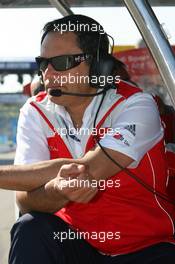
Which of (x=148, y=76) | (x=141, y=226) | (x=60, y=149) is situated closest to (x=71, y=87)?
(x=60, y=149)

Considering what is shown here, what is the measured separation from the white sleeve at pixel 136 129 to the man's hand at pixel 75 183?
0.67 ft

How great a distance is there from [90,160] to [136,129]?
21 centimetres

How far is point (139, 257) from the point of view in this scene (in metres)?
2.10

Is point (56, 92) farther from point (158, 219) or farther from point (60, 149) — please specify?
point (158, 219)

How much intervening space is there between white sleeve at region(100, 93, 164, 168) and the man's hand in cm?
20

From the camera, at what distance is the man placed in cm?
204

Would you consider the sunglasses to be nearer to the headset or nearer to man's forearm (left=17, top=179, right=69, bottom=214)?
the headset

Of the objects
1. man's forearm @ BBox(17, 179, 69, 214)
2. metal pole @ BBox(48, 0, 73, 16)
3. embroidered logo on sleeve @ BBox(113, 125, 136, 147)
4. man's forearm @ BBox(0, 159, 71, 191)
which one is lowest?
man's forearm @ BBox(17, 179, 69, 214)

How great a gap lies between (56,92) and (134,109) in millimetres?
267

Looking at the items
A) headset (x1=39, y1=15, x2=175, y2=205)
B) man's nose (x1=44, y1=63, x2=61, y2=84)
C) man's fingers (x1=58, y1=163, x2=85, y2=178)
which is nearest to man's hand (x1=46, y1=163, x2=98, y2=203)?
man's fingers (x1=58, y1=163, x2=85, y2=178)

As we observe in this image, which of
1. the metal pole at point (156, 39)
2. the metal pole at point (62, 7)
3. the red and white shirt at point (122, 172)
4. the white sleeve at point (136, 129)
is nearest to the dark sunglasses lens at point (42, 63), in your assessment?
the red and white shirt at point (122, 172)

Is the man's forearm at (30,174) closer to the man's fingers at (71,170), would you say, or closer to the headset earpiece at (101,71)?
the man's fingers at (71,170)

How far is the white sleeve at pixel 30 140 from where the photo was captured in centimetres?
223

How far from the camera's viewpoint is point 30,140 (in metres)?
2.27
